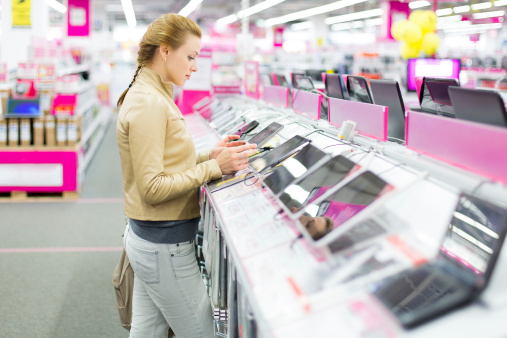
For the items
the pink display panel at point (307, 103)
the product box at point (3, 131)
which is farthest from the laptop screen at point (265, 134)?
the product box at point (3, 131)

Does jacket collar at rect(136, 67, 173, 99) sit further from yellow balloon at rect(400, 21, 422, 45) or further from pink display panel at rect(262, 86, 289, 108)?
yellow balloon at rect(400, 21, 422, 45)

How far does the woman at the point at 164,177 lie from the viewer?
182cm

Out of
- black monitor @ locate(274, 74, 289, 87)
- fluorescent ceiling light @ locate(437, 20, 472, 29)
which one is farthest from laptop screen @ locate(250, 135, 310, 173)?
fluorescent ceiling light @ locate(437, 20, 472, 29)

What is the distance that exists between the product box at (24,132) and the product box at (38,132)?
0.07m

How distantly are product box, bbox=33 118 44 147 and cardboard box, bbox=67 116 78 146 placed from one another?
29cm

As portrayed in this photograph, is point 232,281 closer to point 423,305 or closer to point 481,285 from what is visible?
point 423,305

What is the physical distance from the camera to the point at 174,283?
6.72 feet

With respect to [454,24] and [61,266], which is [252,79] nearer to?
[61,266]

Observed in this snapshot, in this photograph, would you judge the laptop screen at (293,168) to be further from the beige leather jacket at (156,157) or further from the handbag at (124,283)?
the handbag at (124,283)

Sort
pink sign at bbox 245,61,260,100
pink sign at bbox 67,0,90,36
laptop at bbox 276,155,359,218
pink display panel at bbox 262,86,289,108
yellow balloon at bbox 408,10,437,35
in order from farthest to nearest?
pink sign at bbox 67,0,90,36
yellow balloon at bbox 408,10,437,35
pink sign at bbox 245,61,260,100
pink display panel at bbox 262,86,289,108
laptop at bbox 276,155,359,218

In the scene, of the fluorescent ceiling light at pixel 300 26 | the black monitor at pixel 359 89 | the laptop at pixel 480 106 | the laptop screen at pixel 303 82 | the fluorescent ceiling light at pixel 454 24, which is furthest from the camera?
the fluorescent ceiling light at pixel 300 26

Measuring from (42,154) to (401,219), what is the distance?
5.46 metres

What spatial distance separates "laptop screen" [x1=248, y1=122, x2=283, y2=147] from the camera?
2736 mm

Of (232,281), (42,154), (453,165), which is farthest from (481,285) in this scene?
(42,154)
